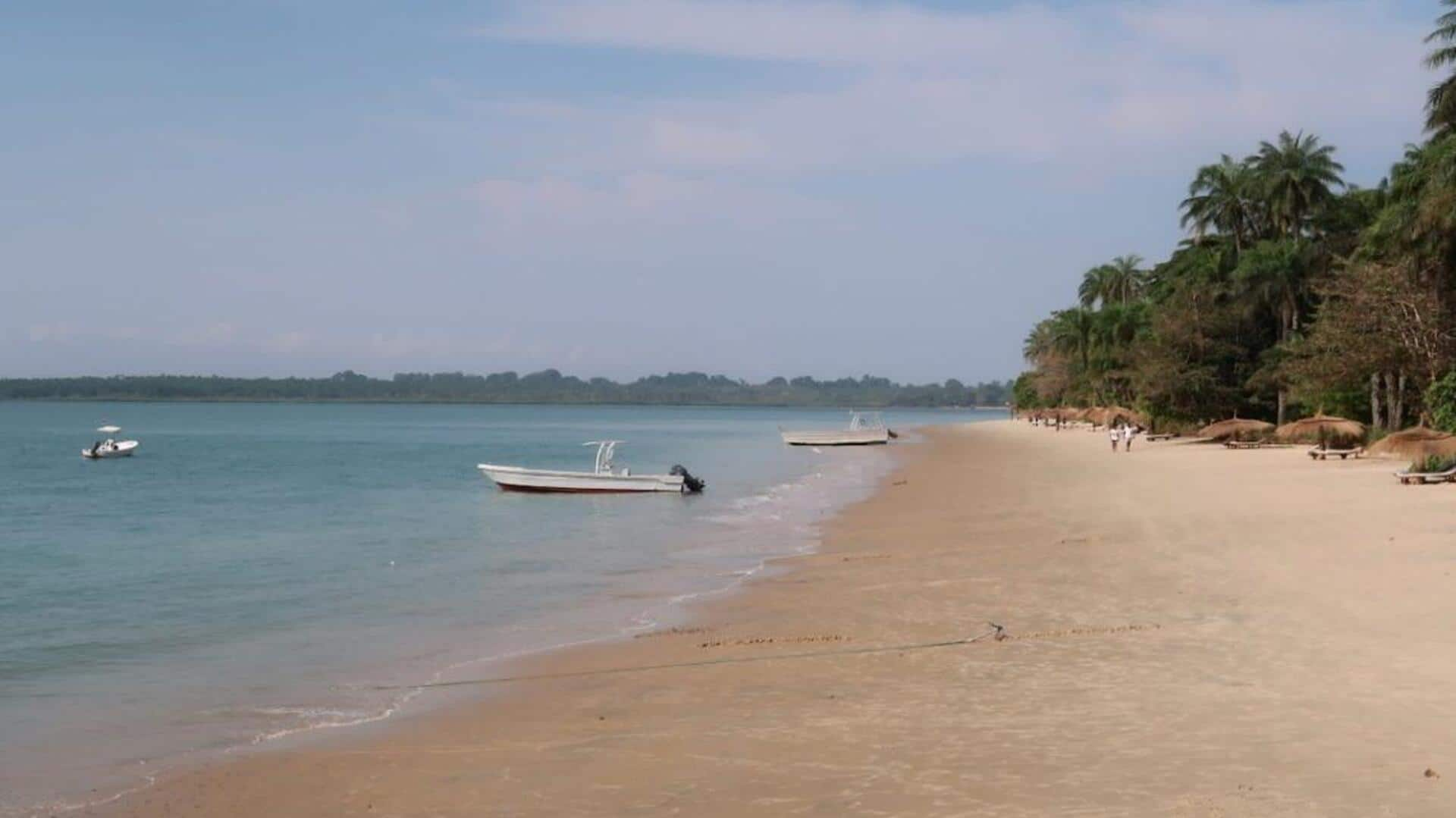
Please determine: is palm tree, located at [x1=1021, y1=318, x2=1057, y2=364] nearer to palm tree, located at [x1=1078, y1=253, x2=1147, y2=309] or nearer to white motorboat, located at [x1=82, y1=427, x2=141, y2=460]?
palm tree, located at [x1=1078, y1=253, x2=1147, y2=309]

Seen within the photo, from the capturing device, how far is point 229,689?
1276cm

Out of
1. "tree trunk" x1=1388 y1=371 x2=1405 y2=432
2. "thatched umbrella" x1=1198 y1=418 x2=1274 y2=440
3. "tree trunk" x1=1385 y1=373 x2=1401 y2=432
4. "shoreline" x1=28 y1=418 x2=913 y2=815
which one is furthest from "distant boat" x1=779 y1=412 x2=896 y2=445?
"shoreline" x1=28 y1=418 x2=913 y2=815

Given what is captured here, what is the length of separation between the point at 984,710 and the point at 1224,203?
70625 mm

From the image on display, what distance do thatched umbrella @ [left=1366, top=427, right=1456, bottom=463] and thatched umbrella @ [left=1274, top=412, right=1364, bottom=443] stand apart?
635 centimetres

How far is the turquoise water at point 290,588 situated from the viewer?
11383 millimetres

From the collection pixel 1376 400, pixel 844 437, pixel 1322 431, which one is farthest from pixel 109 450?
pixel 1376 400

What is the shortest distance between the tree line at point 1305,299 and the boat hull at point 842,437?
16249 millimetres

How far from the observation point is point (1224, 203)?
73625 millimetres

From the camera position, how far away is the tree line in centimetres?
4138

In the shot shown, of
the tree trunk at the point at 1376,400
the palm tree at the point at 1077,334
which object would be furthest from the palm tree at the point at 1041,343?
the tree trunk at the point at 1376,400

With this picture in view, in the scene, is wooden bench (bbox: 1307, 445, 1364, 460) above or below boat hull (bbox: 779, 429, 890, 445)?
above

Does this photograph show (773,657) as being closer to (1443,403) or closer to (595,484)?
(595,484)

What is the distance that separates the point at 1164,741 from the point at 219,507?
36.6 metres

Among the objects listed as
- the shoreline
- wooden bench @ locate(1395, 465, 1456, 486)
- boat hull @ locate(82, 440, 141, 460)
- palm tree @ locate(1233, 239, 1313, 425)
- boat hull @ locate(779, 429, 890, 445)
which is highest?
palm tree @ locate(1233, 239, 1313, 425)
